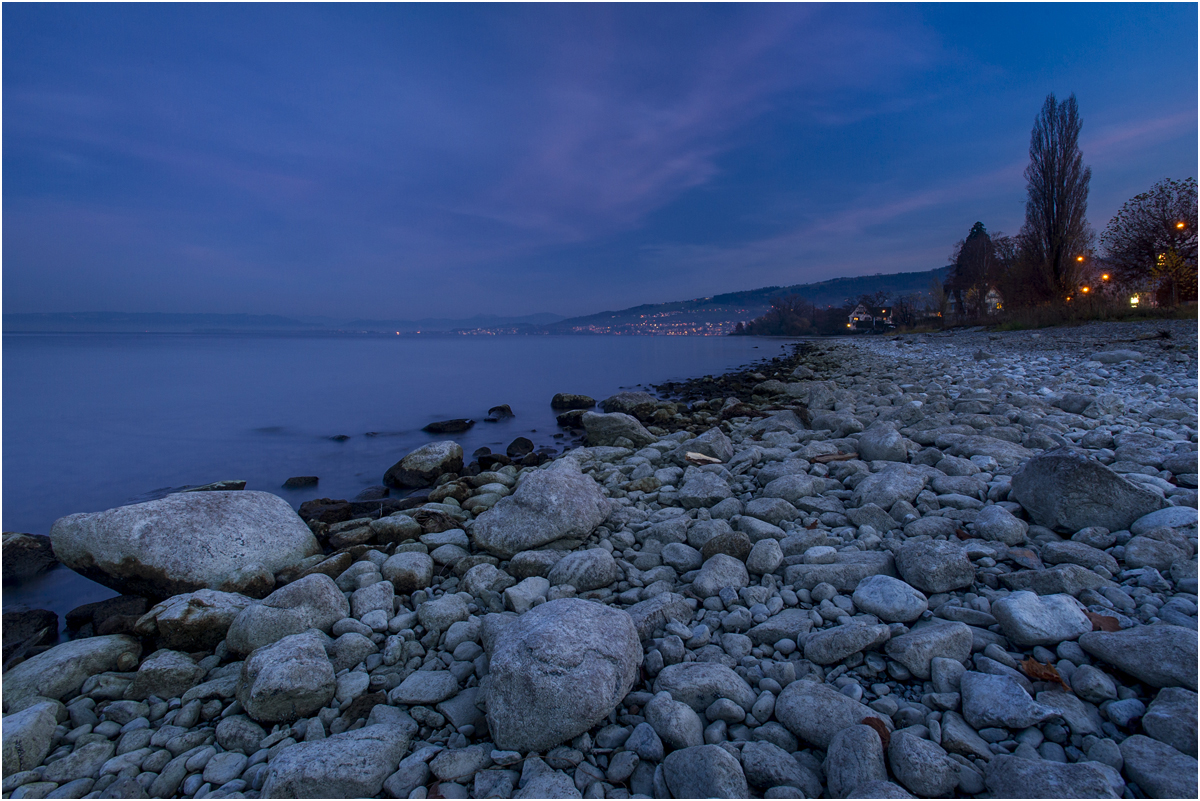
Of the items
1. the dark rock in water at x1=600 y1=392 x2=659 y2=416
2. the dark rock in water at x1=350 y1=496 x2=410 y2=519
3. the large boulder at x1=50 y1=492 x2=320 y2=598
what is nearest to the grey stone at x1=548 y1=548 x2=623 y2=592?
the large boulder at x1=50 y1=492 x2=320 y2=598

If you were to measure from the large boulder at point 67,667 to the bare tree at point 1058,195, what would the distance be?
134 feet

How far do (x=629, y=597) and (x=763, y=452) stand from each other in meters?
3.25

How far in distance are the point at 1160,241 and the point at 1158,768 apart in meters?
37.6

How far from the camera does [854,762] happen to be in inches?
69.6

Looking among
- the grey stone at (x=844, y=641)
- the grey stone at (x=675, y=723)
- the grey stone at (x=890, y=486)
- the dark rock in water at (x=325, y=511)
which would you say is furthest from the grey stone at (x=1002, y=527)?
the dark rock in water at (x=325, y=511)

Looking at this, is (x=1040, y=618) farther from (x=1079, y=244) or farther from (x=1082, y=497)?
(x=1079, y=244)

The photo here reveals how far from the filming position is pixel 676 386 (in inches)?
794

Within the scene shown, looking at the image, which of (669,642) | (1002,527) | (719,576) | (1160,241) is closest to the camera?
(669,642)

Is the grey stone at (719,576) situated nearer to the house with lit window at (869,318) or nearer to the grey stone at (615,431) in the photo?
the grey stone at (615,431)

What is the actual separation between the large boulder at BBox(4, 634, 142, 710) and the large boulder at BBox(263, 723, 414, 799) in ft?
6.29

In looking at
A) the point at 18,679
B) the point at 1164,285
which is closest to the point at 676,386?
the point at 18,679

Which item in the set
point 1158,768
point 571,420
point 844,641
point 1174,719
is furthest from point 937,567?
point 571,420

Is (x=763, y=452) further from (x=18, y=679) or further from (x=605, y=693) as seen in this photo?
(x=18, y=679)

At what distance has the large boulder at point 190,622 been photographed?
322 cm
